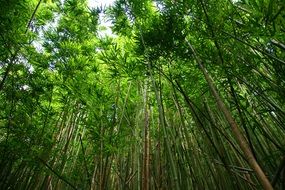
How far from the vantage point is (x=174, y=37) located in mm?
3066

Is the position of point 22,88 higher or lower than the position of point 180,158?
higher

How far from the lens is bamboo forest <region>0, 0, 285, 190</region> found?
253cm

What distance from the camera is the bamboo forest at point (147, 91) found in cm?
253

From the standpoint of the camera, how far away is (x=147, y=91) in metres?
4.21

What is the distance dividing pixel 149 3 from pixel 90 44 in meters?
1.35

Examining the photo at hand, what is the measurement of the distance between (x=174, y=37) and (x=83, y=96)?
1478mm

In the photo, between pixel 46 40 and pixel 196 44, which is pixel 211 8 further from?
pixel 46 40

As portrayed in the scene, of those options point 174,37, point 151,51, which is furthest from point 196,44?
point 151,51

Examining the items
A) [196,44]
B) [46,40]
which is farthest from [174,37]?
[46,40]

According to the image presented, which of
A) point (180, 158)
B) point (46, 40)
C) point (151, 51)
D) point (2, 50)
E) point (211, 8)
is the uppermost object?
point (46, 40)

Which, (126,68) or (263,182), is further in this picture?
(126,68)

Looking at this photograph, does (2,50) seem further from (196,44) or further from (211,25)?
(211,25)

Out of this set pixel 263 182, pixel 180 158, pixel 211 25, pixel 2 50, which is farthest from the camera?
pixel 2 50

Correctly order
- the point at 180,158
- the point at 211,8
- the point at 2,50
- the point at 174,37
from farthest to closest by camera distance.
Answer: the point at 2,50, the point at 180,158, the point at 174,37, the point at 211,8
